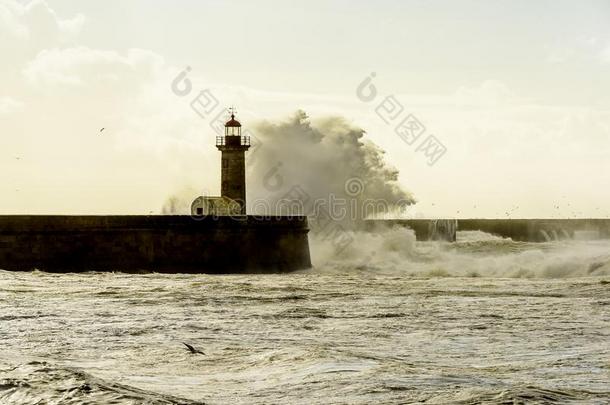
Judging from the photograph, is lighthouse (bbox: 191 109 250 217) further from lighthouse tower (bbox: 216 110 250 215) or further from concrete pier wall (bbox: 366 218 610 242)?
concrete pier wall (bbox: 366 218 610 242)

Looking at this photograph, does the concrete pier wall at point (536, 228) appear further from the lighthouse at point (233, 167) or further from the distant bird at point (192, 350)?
the distant bird at point (192, 350)

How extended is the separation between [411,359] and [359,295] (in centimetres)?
721

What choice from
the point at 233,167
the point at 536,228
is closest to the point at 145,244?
the point at 233,167

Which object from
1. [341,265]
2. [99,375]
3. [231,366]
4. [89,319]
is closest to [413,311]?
[89,319]

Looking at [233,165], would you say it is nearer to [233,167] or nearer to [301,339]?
[233,167]

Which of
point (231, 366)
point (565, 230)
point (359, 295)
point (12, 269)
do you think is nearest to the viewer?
point (231, 366)

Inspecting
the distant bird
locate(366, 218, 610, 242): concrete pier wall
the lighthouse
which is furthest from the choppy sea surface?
locate(366, 218, 610, 242): concrete pier wall

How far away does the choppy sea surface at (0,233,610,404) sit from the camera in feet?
27.0

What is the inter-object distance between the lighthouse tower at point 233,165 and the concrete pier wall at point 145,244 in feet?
11.9

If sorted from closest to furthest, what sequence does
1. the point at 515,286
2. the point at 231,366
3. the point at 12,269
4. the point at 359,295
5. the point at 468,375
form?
1. the point at 468,375
2. the point at 231,366
3. the point at 359,295
4. the point at 515,286
5. the point at 12,269

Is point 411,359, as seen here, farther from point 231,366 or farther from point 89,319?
point 89,319

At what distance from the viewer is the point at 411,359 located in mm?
10180

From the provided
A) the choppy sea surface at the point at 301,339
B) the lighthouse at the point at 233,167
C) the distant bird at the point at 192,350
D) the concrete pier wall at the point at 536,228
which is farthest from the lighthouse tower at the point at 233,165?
the concrete pier wall at the point at 536,228

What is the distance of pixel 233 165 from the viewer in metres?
27.3
